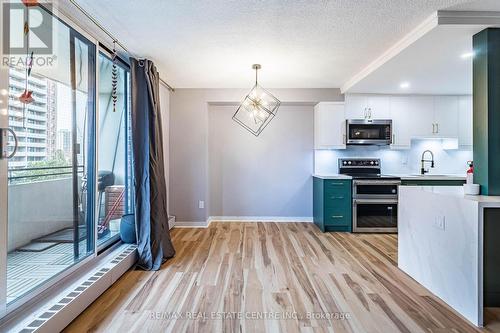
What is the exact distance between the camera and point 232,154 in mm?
5180

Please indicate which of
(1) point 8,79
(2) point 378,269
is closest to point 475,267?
(2) point 378,269

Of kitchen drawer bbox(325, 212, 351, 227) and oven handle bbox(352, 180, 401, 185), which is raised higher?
oven handle bbox(352, 180, 401, 185)

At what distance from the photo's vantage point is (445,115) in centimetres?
473

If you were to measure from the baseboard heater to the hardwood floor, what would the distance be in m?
0.08

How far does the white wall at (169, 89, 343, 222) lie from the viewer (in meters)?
4.77

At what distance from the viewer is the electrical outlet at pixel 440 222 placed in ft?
7.52

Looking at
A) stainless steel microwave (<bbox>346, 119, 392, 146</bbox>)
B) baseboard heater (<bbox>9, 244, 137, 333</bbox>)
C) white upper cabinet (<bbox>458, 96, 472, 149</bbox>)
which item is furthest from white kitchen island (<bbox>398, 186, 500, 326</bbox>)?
baseboard heater (<bbox>9, 244, 137, 333</bbox>)

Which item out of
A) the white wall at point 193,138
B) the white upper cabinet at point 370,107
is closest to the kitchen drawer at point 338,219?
the white upper cabinet at point 370,107

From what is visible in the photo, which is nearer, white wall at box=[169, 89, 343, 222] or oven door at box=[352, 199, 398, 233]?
oven door at box=[352, 199, 398, 233]

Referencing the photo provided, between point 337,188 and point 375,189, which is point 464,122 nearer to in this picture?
point 375,189

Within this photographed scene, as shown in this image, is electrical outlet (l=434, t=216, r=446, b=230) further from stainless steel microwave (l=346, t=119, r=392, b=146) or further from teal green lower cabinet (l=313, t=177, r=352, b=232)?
stainless steel microwave (l=346, t=119, r=392, b=146)

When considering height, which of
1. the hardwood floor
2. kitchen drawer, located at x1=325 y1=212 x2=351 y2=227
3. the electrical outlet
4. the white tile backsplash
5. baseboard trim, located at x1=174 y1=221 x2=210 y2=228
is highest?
the white tile backsplash

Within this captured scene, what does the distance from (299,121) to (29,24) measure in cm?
408

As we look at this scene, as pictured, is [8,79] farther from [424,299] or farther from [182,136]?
[424,299]
